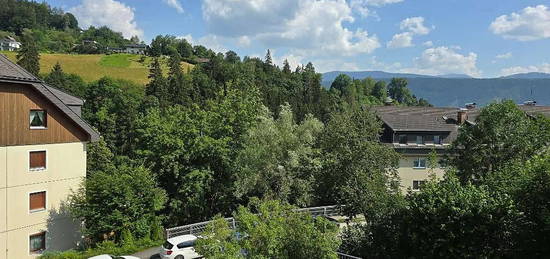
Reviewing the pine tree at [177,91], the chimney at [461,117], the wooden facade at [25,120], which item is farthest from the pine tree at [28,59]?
the chimney at [461,117]

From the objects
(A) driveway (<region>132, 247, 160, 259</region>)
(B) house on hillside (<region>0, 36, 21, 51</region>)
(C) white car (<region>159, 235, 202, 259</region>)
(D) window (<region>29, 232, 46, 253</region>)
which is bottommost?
(D) window (<region>29, 232, 46, 253</region>)

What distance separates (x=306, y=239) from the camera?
13.5 metres

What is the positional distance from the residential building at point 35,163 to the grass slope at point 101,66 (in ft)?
350

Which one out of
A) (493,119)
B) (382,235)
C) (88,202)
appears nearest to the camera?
(382,235)

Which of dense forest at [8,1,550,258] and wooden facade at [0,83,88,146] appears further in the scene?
wooden facade at [0,83,88,146]

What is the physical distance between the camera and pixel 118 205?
2598 centimetres

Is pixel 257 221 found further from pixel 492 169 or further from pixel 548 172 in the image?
pixel 492 169

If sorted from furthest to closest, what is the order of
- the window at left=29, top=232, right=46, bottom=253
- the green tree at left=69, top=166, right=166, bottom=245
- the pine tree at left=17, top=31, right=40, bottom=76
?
the pine tree at left=17, top=31, right=40, bottom=76, the window at left=29, top=232, right=46, bottom=253, the green tree at left=69, top=166, right=166, bottom=245

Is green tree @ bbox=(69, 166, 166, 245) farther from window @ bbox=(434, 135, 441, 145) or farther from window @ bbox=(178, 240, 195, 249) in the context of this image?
window @ bbox=(434, 135, 441, 145)

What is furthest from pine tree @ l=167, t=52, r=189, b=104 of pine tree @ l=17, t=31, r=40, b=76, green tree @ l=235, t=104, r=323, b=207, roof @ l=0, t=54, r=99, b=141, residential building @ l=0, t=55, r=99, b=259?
residential building @ l=0, t=55, r=99, b=259

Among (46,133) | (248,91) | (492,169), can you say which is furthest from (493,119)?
(46,133)

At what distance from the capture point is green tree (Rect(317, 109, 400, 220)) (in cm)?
2642

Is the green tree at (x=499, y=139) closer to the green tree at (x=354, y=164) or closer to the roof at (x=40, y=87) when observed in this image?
the green tree at (x=354, y=164)

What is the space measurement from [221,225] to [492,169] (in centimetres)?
2181
